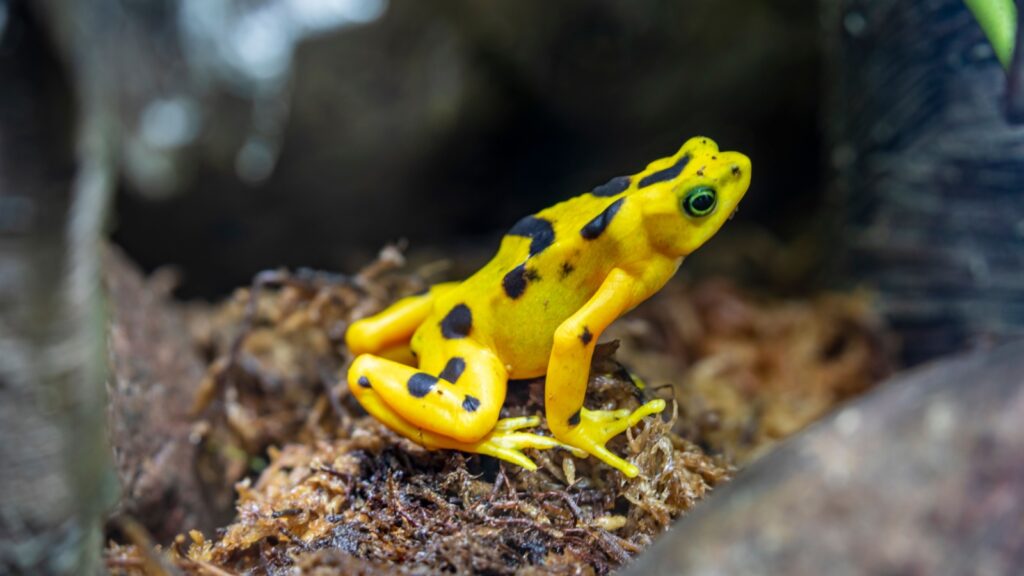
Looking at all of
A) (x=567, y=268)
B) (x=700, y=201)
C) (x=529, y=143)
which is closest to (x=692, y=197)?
(x=700, y=201)

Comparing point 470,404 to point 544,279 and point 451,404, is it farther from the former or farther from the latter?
point 544,279

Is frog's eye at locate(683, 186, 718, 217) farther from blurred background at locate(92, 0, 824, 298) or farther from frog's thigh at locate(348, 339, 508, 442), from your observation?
blurred background at locate(92, 0, 824, 298)

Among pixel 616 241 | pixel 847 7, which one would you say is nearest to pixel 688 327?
pixel 847 7

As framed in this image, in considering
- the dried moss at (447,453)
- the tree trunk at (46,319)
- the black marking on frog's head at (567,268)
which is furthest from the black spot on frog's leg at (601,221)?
the tree trunk at (46,319)

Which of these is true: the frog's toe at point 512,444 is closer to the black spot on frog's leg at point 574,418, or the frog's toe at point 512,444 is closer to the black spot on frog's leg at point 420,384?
the black spot on frog's leg at point 574,418

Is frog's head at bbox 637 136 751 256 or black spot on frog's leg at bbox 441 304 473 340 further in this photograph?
black spot on frog's leg at bbox 441 304 473 340

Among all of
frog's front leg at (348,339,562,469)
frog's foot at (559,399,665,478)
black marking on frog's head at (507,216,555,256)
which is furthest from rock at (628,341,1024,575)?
black marking on frog's head at (507,216,555,256)

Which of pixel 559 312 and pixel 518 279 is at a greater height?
pixel 518 279

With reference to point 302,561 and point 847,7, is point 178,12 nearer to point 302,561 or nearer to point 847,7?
point 847,7
